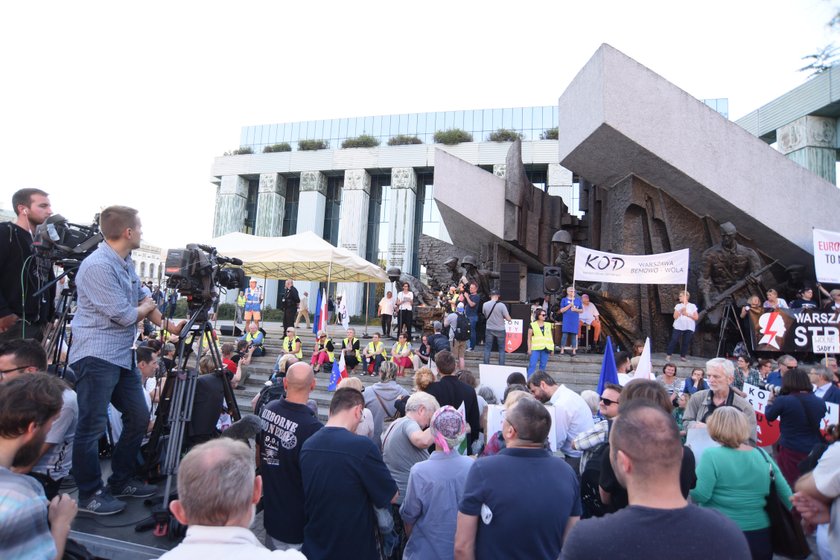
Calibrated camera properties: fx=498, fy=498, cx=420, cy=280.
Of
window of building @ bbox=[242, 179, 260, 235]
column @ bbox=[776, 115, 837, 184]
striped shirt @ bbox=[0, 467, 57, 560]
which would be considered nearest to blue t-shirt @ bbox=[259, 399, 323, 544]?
striped shirt @ bbox=[0, 467, 57, 560]

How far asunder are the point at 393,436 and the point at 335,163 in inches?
1436

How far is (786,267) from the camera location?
12281 mm

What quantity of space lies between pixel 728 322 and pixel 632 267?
2665mm

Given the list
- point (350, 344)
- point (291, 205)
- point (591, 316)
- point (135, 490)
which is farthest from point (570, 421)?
point (291, 205)

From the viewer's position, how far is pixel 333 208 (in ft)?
133

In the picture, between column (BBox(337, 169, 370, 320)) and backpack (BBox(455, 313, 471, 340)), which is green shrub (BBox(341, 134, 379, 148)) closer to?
column (BBox(337, 169, 370, 320))

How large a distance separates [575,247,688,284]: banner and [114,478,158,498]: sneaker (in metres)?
9.49

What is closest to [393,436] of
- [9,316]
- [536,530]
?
[536,530]

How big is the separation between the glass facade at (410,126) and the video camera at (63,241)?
3745cm

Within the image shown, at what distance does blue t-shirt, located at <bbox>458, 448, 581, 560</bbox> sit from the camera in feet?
7.46

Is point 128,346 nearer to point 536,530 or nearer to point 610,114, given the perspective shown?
point 536,530

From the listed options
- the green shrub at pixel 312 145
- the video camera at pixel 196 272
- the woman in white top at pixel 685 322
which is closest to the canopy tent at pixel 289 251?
the woman in white top at pixel 685 322

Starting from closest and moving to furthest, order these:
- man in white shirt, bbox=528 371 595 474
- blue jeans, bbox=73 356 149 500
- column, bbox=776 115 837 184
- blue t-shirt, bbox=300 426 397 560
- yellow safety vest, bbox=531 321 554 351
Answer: blue t-shirt, bbox=300 426 397 560 < blue jeans, bbox=73 356 149 500 < man in white shirt, bbox=528 371 595 474 < yellow safety vest, bbox=531 321 554 351 < column, bbox=776 115 837 184

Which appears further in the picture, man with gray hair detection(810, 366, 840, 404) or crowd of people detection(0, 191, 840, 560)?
man with gray hair detection(810, 366, 840, 404)
